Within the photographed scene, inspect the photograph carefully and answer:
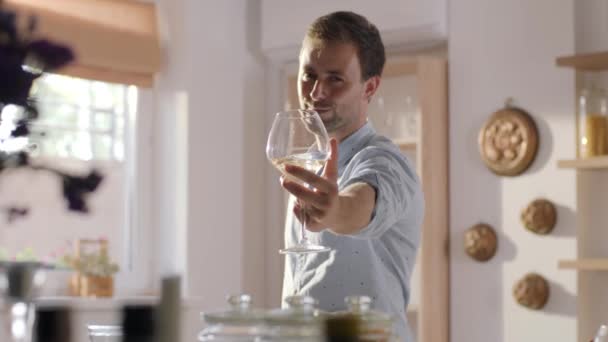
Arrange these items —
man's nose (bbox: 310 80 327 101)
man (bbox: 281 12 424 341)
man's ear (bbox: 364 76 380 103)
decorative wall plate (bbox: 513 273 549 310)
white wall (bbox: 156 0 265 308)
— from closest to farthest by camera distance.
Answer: man (bbox: 281 12 424 341) < man's nose (bbox: 310 80 327 101) < man's ear (bbox: 364 76 380 103) < decorative wall plate (bbox: 513 273 549 310) < white wall (bbox: 156 0 265 308)

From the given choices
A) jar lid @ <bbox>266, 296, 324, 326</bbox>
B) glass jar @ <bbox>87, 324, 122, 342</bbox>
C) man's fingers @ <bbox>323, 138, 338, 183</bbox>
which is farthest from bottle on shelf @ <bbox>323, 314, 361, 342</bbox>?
man's fingers @ <bbox>323, 138, 338, 183</bbox>

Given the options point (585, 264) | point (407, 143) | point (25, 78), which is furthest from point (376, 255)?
point (407, 143)

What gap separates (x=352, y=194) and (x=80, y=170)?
301cm

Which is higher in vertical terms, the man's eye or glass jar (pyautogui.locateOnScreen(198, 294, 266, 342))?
the man's eye

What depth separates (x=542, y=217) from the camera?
391cm

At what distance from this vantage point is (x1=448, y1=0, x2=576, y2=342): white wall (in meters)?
3.90

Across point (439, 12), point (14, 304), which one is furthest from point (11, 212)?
point (439, 12)

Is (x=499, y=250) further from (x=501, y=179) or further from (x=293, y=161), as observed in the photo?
(x=293, y=161)

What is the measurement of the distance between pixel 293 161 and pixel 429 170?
2.48 m

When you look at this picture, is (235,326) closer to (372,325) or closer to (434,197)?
(372,325)

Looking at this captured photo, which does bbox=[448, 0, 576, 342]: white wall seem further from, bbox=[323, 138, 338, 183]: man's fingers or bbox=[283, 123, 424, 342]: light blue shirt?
bbox=[323, 138, 338, 183]: man's fingers

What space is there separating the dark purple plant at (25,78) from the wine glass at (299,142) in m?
0.67

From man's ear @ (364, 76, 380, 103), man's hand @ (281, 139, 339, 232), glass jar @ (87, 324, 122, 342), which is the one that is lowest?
glass jar @ (87, 324, 122, 342)

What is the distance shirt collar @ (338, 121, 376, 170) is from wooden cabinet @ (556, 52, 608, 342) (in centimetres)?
181
